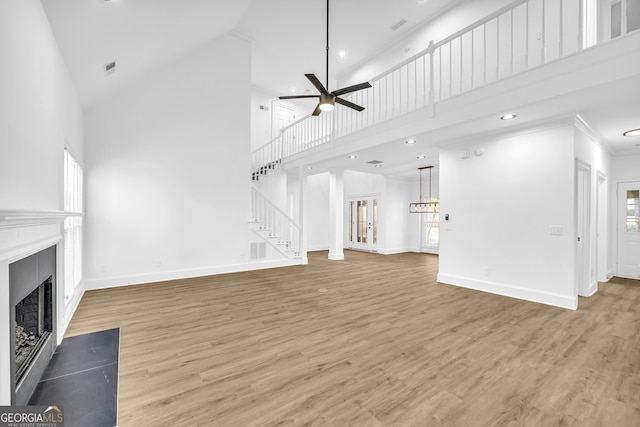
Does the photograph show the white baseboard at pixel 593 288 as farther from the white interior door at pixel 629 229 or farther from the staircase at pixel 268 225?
the staircase at pixel 268 225

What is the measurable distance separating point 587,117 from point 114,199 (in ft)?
25.0

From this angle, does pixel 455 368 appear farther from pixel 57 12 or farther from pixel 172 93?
pixel 172 93

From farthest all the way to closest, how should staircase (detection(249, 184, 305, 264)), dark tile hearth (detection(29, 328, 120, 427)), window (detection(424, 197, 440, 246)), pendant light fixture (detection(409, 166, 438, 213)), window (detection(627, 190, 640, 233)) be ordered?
A: window (detection(424, 197, 440, 246)) → pendant light fixture (detection(409, 166, 438, 213)) → staircase (detection(249, 184, 305, 264)) → window (detection(627, 190, 640, 233)) → dark tile hearth (detection(29, 328, 120, 427))

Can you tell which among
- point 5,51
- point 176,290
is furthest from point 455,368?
point 176,290

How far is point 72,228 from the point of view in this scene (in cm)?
387

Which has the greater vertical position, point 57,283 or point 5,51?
point 5,51

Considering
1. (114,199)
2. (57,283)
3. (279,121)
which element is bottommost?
(57,283)

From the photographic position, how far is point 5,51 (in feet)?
5.44

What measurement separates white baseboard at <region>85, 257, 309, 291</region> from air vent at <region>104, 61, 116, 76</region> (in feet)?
11.2

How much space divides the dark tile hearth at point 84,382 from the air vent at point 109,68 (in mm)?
3533

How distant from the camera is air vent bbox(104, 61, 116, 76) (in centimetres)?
382

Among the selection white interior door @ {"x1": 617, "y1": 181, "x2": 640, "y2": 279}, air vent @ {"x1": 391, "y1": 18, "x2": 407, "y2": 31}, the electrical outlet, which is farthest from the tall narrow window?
white interior door @ {"x1": 617, "y1": 181, "x2": 640, "y2": 279}

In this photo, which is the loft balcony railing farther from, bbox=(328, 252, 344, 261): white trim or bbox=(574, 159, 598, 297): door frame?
bbox=(328, 252, 344, 261): white trim

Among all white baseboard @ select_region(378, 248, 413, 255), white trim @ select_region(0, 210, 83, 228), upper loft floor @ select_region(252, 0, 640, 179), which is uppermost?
upper loft floor @ select_region(252, 0, 640, 179)
